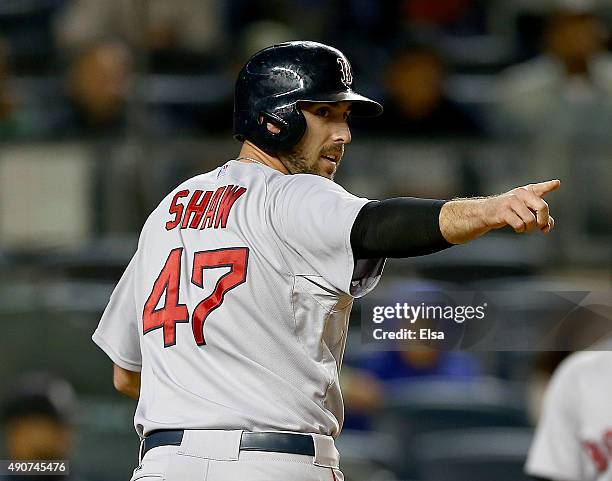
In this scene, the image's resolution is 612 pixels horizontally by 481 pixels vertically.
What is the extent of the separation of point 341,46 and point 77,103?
1614 millimetres

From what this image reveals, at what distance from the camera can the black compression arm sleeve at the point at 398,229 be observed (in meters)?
2.71

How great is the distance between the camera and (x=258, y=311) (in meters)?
2.95

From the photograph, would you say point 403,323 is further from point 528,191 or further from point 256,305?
point 528,191

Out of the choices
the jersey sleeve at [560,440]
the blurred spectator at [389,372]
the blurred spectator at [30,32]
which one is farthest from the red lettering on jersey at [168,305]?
the blurred spectator at [30,32]

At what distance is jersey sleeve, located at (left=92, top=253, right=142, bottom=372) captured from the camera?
11.3 ft

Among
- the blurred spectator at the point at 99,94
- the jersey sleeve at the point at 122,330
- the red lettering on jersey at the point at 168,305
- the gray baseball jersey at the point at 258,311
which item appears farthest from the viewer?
the blurred spectator at the point at 99,94

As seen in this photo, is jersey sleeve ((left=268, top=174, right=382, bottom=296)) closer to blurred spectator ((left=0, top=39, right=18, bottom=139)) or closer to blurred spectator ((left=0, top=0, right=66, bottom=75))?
blurred spectator ((left=0, top=39, right=18, bottom=139))

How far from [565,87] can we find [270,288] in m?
4.77

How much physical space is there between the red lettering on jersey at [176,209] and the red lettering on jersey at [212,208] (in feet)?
0.33

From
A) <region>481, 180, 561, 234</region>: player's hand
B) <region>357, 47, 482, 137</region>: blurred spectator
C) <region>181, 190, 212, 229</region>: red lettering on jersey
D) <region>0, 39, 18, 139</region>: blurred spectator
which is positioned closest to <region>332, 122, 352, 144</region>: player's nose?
<region>181, 190, 212, 229</region>: red lettering on jersey

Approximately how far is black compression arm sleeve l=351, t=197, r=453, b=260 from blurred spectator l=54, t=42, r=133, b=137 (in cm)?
444

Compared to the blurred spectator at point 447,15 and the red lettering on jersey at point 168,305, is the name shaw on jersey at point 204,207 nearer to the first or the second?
the red lettering on jersey at point 168,305

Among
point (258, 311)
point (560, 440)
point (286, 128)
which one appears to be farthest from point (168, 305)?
point (560, 440)

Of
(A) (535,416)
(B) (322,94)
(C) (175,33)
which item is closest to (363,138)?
(C) (175,33)
